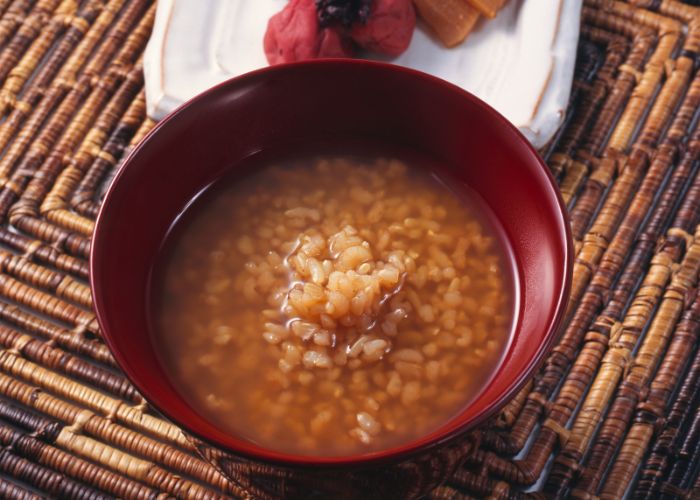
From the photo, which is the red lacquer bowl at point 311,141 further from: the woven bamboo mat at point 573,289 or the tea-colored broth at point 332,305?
the woven bamboo mat at point 573,289

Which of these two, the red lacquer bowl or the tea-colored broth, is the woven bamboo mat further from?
the red lacquer bowl

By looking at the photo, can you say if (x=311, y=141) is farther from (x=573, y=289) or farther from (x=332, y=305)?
(x=573, y=289)

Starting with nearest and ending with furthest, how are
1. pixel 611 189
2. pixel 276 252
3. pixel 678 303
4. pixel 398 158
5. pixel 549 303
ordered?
pixel 549 303
pixel 276 252
pixel 398 158
pixel 678 303
pixel 611 189

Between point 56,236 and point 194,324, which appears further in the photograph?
point 56,236

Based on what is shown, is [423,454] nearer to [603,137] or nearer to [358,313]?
[358,313]

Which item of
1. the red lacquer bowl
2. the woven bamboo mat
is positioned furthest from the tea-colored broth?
the woven bamboo mat

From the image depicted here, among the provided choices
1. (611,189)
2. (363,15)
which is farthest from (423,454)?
(363,15)

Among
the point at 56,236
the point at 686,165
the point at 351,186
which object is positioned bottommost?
the point at 56,236

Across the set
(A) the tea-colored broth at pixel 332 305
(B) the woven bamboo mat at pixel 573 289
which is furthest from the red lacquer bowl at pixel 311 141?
(B) the woven bamboo mat at pixel 573 289
